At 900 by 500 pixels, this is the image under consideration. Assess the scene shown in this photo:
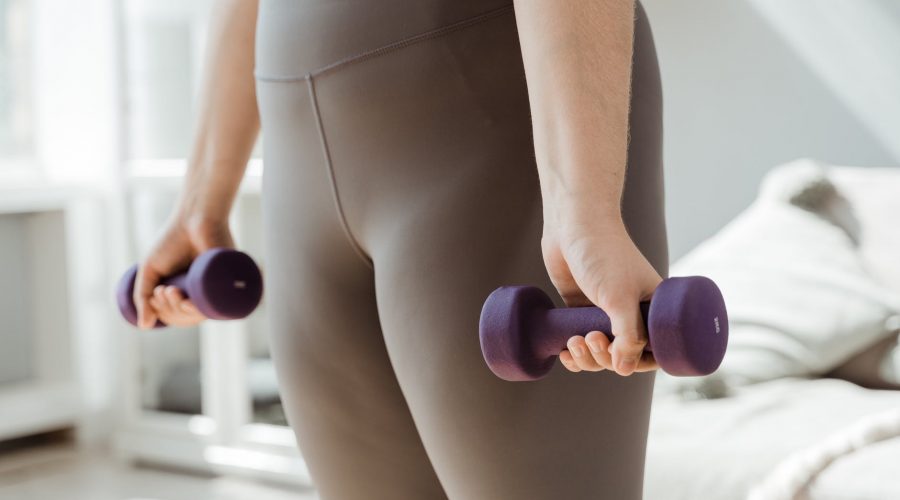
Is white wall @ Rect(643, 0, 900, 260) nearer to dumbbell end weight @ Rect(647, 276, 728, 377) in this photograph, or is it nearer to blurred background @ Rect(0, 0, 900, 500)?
blurred background @ Rect(0, 0, 900, 500)

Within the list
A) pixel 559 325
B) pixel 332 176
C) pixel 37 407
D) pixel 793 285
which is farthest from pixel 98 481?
pixel 559 325

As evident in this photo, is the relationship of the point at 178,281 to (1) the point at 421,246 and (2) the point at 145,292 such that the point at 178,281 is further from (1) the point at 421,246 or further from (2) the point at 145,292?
(1) the point at 421,246

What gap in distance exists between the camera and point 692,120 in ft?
8.34

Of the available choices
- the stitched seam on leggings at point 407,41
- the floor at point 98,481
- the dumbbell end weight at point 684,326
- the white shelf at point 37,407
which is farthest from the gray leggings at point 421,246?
the white shelf at point 37,407

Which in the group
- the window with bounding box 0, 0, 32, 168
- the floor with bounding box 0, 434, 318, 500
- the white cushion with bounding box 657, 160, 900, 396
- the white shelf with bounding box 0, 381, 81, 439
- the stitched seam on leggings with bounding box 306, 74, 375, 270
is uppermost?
the window with bounding box 0, 0, 32, 168

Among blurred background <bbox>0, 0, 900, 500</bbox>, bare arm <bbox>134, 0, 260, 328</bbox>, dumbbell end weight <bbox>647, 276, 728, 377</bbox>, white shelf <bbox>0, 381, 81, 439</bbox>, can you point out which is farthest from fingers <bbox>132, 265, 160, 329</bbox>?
white shelf <bbox>0, 381, 81, 439</bbox>

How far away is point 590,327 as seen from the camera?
1.91 ft

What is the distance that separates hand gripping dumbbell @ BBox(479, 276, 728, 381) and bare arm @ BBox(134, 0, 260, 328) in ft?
1.37

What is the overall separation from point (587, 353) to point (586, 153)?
0.12 m

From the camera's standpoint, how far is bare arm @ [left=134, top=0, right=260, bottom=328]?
94 cm

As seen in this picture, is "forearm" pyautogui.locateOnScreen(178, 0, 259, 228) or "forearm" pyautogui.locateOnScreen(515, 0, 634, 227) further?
"forearm" pyautogui.locateOnScreen(178, 0, 259, 228)

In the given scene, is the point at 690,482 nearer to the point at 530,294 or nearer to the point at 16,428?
the point at 530,294

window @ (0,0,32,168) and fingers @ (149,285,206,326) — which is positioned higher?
window @ (0,0,32,168)

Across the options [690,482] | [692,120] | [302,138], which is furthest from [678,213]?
[302,138]
